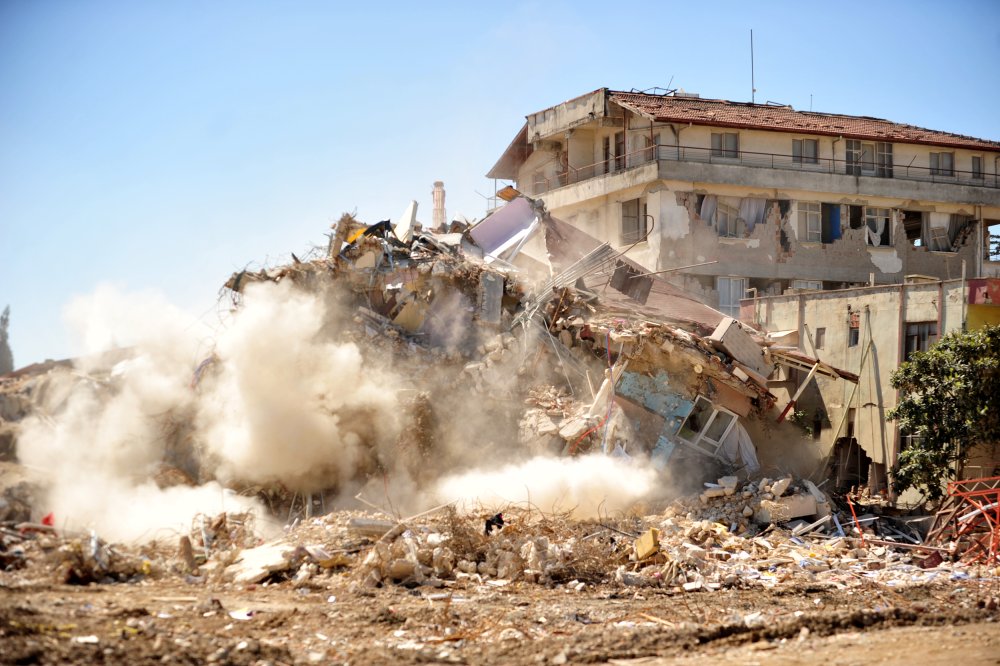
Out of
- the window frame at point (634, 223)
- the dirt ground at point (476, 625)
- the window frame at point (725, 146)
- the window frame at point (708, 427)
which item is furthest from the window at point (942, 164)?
the dirt ground at point (476, 625)

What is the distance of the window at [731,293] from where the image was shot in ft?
93.2

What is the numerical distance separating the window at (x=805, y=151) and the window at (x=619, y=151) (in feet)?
16.7

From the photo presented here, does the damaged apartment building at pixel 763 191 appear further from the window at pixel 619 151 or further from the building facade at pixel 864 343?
the building facade at pixel 864 343

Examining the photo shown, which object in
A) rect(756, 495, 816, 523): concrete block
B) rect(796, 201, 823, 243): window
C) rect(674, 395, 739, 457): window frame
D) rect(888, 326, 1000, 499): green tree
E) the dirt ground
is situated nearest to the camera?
the dirt ground

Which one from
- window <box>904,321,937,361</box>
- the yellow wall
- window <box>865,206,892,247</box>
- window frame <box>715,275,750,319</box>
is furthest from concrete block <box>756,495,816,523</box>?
window <box>865,206,892,247</box>

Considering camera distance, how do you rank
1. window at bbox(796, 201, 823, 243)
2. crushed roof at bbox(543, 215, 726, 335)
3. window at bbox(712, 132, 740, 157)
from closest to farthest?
crushed roof at bbox(543, 215, 726, 335)
window at bbox(712, 132, 740, 157)
window at bbox(796, 201, 823, 243)

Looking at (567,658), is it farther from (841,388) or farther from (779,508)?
(841,388)

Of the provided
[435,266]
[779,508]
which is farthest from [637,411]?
[435,266]

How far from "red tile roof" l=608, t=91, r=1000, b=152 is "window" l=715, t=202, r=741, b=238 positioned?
2.41 metres

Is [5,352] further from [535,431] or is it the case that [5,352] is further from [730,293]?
[730,293]

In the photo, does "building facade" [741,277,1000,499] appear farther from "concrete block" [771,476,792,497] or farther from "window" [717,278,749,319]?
"window" [717,278,749,319]

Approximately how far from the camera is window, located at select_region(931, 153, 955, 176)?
31.4 meters

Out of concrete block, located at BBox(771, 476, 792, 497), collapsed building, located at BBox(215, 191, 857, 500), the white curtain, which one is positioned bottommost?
concrete block, located at BBox(771, 476, 792, 497)

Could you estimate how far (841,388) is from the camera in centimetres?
2069
